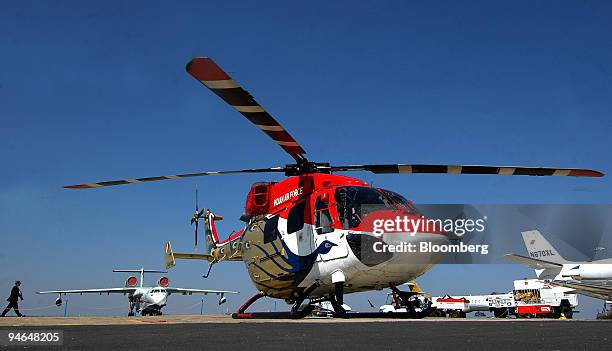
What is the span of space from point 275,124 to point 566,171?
6.79m

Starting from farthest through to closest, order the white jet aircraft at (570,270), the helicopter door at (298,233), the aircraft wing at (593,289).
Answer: the white jet aircraft at (570,270), the aircraft wing at (593,289), the helicopter door at (298,233)

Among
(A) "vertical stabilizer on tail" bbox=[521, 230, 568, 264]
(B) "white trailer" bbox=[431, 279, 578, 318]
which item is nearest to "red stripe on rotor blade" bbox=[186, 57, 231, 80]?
(B) "white trailer" bbox=[431, 279, 578, 318]

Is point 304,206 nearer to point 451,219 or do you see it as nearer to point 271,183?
point 271,183

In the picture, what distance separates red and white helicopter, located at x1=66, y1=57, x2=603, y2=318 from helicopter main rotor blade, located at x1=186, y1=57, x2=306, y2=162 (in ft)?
0.19

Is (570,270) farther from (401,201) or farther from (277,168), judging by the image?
(277,168)

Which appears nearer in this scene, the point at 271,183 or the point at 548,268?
the point at 271,183

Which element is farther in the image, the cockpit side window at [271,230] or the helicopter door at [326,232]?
the cockpit side window at [271,230]

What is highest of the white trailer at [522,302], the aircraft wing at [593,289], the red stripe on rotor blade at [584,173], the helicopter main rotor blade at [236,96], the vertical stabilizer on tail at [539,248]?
the helicopter main rotor blade at [236,96]

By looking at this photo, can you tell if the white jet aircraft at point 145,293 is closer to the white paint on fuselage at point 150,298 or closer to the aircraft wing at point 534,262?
the white paint on fuselage at point 150,298

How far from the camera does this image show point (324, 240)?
13.9 m

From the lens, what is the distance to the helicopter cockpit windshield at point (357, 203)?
44.6 ft

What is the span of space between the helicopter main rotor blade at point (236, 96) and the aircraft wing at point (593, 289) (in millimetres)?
19931

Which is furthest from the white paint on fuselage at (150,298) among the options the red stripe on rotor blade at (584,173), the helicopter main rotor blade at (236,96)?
the red stripe on rotor blade at (584,173)

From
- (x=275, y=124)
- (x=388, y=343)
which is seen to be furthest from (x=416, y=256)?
(x=388, y=343)
